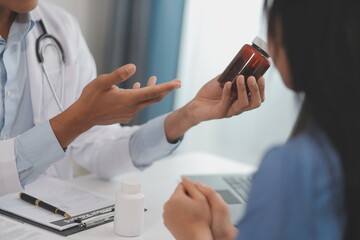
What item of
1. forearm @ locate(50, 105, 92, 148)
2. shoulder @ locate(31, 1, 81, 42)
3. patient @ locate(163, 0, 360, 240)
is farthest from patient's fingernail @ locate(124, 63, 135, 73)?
shoulder @ locate(31, 1, 81, 42)

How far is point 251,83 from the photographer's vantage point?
1.05 m

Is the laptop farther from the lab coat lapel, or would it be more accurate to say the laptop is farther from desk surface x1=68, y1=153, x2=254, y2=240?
the lab coat lapel

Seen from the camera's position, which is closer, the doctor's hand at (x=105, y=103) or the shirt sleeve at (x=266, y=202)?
the shirt sleeve at (x=266, y=202)

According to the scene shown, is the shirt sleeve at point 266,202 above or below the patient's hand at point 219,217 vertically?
above

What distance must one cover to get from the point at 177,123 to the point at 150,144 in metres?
0.10

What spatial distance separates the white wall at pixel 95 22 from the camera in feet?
7.79

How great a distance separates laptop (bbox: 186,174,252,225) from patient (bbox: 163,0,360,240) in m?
0.53

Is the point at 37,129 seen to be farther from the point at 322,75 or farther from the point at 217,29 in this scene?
the point at 217,29

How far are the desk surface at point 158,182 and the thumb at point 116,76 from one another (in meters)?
0.30

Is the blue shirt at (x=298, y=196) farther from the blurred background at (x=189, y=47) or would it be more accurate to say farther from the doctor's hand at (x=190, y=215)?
the blurred background at (x=189, y=47)

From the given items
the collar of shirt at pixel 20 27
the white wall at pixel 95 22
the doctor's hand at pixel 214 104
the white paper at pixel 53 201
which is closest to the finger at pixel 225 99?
the doctor's hand at pixel 214 104

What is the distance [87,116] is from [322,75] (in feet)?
1.76

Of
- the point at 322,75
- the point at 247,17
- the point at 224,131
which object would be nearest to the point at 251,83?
the point at 322,75

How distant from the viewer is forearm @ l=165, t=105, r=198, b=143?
1.28 metres
